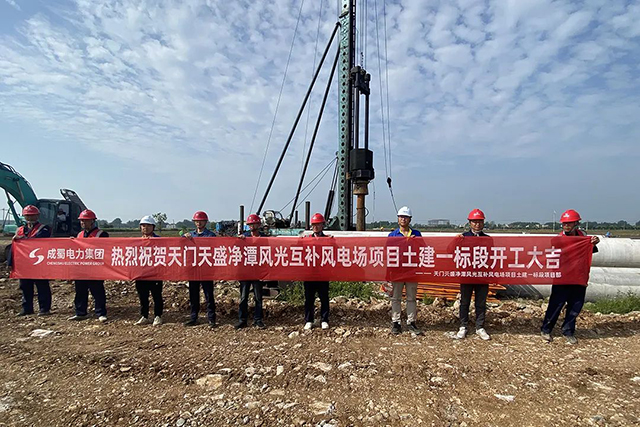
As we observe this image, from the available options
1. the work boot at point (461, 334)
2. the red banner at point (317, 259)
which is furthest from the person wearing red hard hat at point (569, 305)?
the work boot at point (461, 334)

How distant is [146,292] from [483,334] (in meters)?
5.44

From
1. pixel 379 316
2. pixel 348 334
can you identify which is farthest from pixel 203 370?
pixel 379 316

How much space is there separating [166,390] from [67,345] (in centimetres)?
235

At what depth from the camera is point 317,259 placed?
18.3 ft

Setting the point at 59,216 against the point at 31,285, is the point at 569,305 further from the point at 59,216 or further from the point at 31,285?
the point at 59,216

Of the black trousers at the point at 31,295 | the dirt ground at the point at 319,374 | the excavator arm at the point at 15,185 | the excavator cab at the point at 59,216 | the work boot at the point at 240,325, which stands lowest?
the dirt ground at the point at 319,374

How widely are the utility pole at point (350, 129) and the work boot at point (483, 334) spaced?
18.9 feet

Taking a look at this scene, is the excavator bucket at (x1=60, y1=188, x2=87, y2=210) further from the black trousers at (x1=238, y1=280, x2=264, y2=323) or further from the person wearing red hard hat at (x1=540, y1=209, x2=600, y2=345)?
the person wearing red hard hat at (x1=540, y1=209, x2=600, y2=345)

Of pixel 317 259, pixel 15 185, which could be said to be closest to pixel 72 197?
pixel 15 185

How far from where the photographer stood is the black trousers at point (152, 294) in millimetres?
5801

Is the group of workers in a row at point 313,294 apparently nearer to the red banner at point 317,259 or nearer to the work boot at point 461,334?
the work boot at point 461,334

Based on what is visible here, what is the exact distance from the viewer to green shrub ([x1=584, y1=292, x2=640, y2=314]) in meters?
6.41

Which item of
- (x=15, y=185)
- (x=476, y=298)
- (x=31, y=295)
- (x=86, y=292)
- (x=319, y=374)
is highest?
(x=15, y=185)

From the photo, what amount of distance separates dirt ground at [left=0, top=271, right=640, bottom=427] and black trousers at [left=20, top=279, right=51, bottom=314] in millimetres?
403
